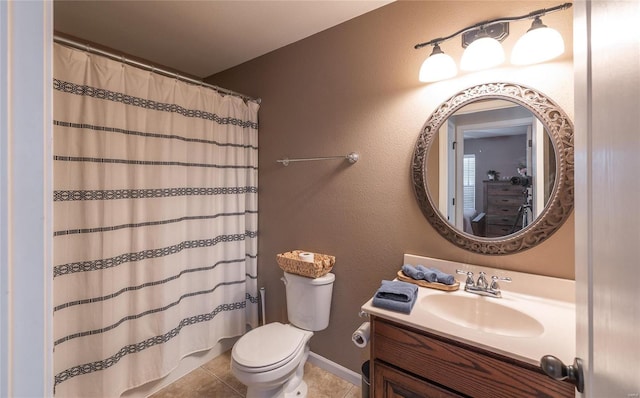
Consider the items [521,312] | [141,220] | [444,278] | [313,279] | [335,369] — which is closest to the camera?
[521,312]

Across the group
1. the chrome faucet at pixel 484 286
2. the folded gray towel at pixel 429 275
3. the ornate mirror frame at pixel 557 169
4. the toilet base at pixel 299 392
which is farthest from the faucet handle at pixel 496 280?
the toilet base at pixel 299 392

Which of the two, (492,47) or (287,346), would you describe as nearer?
(492,47)

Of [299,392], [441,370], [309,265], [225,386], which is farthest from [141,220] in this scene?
[441,370]

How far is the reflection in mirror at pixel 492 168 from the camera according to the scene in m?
1.25

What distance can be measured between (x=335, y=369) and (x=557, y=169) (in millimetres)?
1775

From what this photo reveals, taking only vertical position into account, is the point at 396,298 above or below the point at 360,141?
below

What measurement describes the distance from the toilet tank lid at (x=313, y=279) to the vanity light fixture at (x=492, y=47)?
1.31 m

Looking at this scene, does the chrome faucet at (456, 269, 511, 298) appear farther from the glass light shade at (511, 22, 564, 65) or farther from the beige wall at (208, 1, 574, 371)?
the glass light shade at (511, 22, 564, 65)

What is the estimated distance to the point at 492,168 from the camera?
4.50ft

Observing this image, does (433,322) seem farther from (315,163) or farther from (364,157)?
(315,163)

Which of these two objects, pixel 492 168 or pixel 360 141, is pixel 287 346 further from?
pixel 492 168

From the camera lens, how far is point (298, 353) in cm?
157

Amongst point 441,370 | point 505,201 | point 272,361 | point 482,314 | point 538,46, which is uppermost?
point 538,46

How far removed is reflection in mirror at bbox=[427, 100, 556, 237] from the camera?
1254 millimetres
